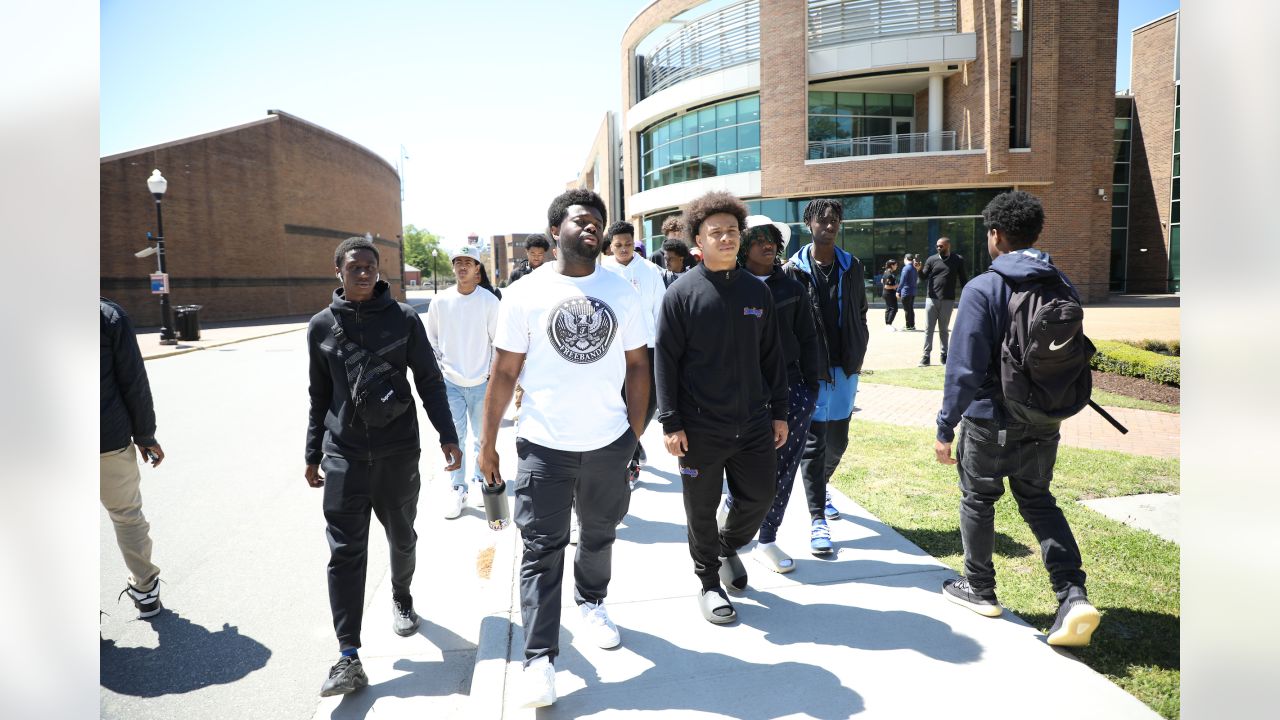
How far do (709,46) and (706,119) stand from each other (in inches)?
122

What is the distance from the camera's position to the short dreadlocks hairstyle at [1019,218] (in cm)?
362

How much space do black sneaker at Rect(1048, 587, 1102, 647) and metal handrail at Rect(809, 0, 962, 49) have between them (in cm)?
2833

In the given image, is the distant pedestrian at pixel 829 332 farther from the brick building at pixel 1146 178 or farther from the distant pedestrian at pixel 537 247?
the brick building at pixel 1146 178

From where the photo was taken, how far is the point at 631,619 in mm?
3924

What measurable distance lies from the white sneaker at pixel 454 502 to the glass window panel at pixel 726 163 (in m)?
26.1

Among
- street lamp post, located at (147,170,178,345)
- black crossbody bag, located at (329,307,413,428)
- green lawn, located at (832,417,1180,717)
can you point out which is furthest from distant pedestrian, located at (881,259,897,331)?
street lamp post, located at (147,170,178,345)

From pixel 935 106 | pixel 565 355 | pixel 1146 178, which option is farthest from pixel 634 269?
pixel 1146 178

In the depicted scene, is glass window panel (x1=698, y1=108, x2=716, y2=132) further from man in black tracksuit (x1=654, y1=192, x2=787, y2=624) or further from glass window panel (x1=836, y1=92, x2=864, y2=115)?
man in black tracksuit (x1=654, y1=192, x2=787, y2=624)

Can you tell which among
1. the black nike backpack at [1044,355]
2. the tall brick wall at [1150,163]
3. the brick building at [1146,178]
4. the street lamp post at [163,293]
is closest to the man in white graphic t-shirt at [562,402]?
the black nike backpack at [1044,355]

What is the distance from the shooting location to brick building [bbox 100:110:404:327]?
28.4 m

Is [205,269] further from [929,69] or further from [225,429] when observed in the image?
[929,69]

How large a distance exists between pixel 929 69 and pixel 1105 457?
24.8m

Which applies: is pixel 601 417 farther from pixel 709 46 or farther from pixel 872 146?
pixel 709 46

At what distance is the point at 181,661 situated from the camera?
148 inches
